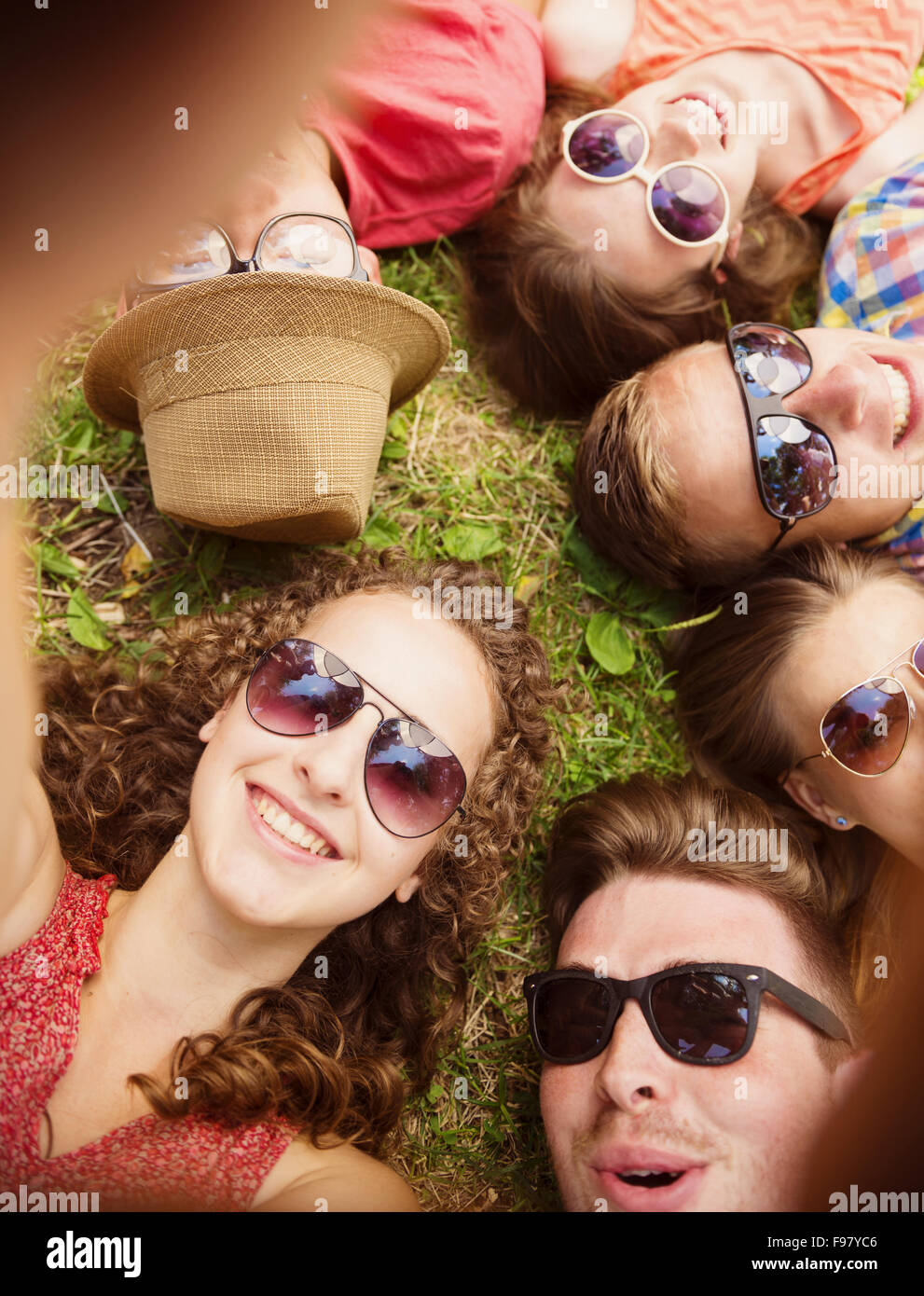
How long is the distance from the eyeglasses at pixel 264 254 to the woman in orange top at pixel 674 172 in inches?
25.6

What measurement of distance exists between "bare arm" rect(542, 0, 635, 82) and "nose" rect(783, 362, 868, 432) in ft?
4.64

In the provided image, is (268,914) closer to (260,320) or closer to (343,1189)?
(343,1189)

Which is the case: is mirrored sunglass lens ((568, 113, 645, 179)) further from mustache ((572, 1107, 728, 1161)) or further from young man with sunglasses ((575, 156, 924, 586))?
mustache ((572, 1107, 728, 1161))

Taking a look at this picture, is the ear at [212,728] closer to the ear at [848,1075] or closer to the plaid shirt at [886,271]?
the ear at [848,1075]

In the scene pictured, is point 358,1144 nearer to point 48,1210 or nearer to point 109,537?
point 48,1210

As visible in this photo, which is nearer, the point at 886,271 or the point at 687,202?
the point at 687,202

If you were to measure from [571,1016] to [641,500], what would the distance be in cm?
148

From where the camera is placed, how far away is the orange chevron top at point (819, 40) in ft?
10.5

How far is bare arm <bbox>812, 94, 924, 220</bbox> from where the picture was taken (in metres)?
3.29

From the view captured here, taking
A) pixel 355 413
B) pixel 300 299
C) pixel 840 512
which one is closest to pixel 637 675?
pixel 840 512

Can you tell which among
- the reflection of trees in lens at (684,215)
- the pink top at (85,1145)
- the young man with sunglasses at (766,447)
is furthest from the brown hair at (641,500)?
the pink top at (85,1145)

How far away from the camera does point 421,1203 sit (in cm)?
271

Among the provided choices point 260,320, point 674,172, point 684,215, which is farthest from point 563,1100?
point 674,172

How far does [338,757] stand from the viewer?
7.37 ft
